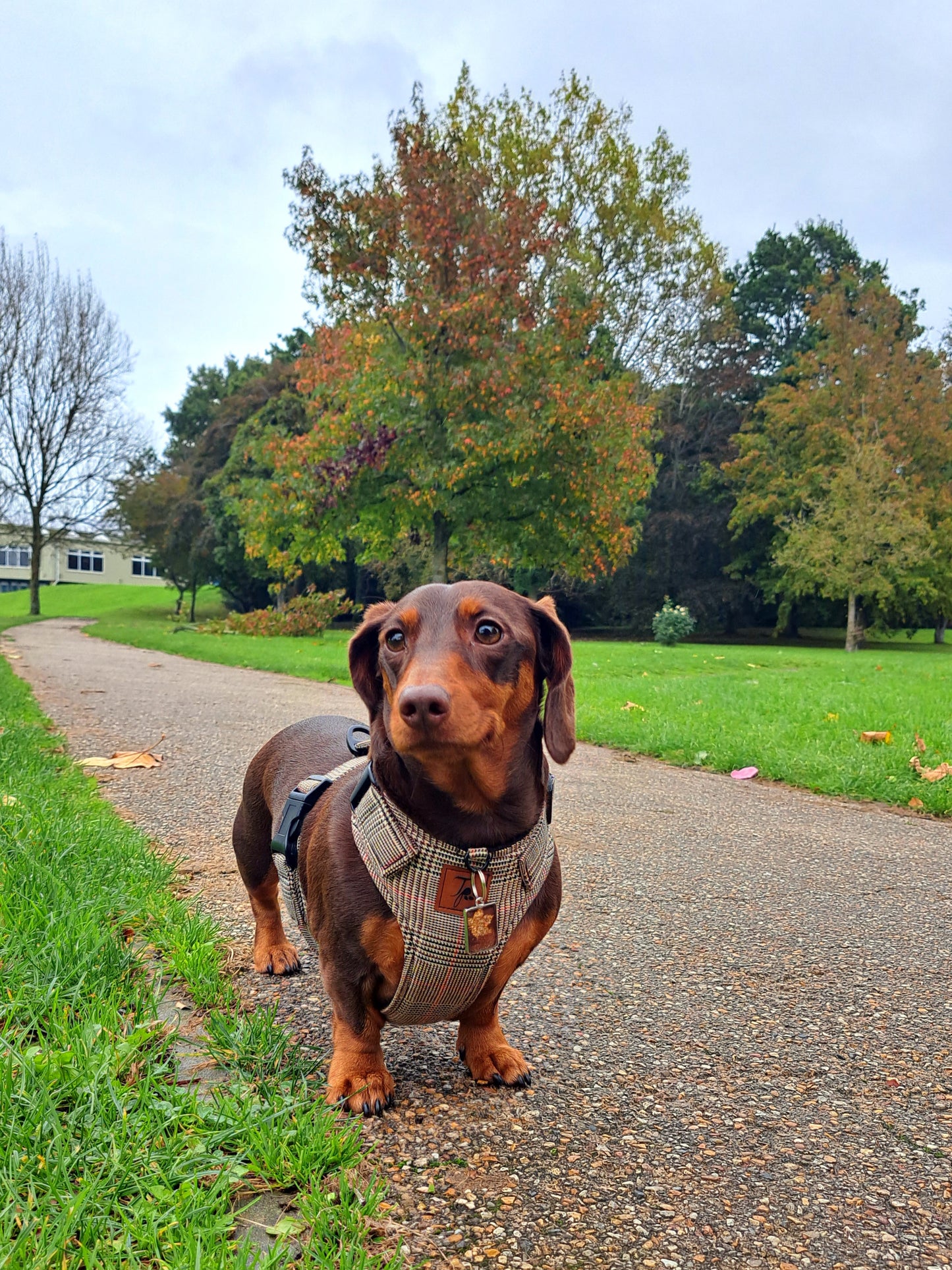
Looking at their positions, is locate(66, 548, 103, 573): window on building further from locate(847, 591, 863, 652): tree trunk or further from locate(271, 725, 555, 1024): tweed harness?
locate(271, 725, 555, 1024): tweed harness

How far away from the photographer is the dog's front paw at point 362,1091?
6.64ft

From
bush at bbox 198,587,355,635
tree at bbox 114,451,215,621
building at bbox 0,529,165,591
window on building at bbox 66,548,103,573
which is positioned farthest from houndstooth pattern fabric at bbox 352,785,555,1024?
window on building at bbox 66,548,103,573

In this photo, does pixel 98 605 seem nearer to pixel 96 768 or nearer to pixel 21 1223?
pixel 96 768

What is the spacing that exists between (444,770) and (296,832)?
0.67m

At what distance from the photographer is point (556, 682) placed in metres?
2.17

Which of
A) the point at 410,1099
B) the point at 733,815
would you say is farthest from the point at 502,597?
the point at 733,815

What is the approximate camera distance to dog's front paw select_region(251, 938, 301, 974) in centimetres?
285

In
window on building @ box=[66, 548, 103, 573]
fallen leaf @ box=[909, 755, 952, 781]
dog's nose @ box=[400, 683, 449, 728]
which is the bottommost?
fallen leaf @ box=[909, 755, 952, 781]

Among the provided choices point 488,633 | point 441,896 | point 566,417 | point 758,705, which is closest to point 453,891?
point 441,896

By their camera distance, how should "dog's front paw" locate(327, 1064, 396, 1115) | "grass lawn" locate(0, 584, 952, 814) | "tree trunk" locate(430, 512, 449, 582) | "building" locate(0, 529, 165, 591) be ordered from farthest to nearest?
"building" locate(0, 529, 165, 591), "tree trunk" locate(430, 512, 449, 582), "grass lawn" locate(0, 584, 952, 814), "dog's front paw" locate(327, 1064, 396, 1115)

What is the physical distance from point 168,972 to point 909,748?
5.63m

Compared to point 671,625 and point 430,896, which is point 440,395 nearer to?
point 671,625

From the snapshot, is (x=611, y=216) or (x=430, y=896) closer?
(x=430, y=896)

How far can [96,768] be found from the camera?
5633 millimetres
